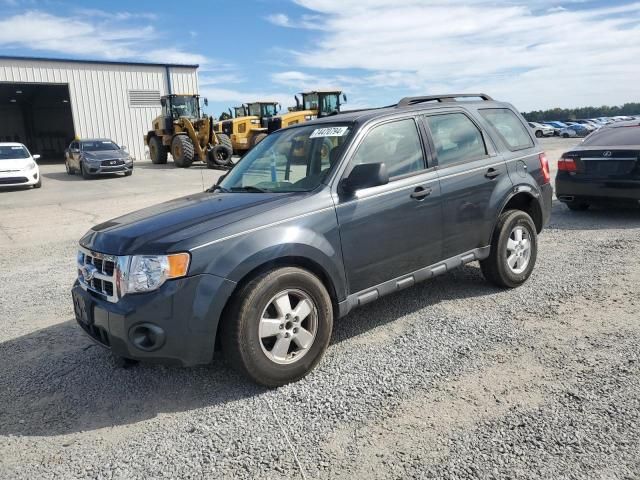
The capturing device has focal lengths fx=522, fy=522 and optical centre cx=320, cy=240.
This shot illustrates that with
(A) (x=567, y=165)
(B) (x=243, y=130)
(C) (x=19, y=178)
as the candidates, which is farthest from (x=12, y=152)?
(A) (x=567, y=165)

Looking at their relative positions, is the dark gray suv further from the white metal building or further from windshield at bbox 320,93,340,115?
the white metal building

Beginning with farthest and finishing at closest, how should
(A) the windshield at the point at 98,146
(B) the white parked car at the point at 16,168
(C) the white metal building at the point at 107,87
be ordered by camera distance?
(C) the white metal building at the point at 107,87 → (A) the windshield at the point at 98,146 → (B) the white parked car at the point at 16,168

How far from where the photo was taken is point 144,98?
1366 inches

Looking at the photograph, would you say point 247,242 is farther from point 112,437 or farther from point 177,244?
point 112,437

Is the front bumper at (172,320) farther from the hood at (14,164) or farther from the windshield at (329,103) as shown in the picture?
the windshield at (329,103)

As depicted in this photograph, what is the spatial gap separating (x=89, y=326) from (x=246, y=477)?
5.16 feet

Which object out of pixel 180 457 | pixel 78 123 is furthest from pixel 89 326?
pixel 78 123

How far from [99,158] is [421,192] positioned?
65.0 feet

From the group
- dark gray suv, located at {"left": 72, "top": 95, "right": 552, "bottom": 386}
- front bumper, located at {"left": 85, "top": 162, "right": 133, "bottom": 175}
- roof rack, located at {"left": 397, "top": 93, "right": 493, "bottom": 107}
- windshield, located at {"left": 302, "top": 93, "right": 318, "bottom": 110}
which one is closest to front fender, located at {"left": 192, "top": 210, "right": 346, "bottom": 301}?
dark gray suv, located at {"left": 72, "top": 95, "right": 552, "bottom": 386}

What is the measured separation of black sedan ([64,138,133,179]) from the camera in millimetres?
21000

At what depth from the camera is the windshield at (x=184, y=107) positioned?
80.9 feet

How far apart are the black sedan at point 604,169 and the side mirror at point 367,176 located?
18.6 ft

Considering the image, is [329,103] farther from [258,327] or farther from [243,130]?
[258,327]

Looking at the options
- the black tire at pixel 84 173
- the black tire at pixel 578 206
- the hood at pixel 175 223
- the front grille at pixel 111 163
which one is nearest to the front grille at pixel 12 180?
the black tire at pixel 84 173
